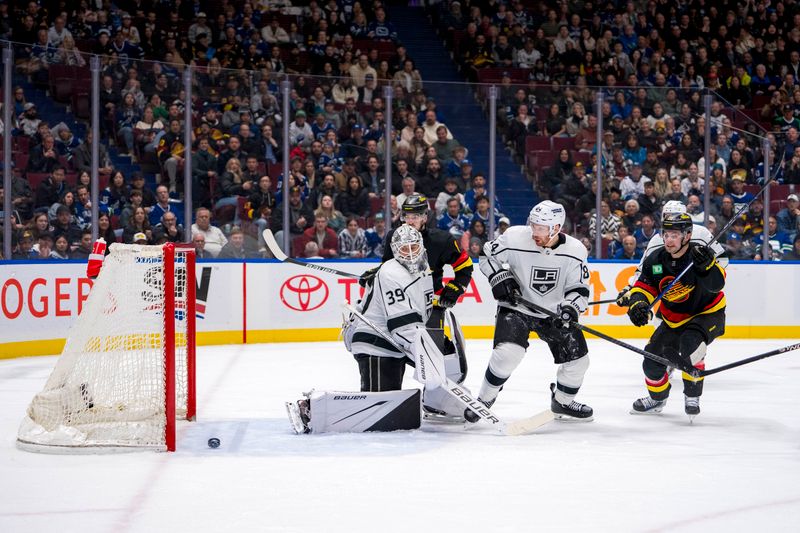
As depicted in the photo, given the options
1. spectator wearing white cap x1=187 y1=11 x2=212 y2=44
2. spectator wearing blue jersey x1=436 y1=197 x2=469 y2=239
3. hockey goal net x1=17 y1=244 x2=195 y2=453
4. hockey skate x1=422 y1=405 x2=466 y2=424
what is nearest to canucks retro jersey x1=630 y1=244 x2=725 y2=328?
hockey skate x1=422 y1=405 x2=466 y2=424

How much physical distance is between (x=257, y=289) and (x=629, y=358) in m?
3.20

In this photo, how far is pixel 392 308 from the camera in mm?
4805

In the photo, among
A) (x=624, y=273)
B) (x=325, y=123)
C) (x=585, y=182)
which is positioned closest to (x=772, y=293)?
(x=624, y=273)

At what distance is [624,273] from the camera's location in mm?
9680

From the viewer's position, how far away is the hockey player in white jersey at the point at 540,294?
524cm

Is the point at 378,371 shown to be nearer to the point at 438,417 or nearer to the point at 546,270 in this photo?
the point at 438,417

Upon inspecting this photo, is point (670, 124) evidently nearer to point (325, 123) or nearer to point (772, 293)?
point (772, 293)

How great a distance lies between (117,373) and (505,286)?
1.90 metres

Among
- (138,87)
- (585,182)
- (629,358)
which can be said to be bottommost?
(629,358)

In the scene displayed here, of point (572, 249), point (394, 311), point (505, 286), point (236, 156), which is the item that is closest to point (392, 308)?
point (394, 311)

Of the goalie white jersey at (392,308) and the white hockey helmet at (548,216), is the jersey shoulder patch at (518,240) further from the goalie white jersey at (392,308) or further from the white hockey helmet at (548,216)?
the goalie white jersey at (392,308)

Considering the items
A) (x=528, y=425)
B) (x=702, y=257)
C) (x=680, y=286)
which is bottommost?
(x=528, y=425)

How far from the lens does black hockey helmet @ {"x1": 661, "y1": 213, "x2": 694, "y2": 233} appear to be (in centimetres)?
538

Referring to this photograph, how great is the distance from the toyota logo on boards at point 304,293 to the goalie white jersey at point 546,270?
416 centimetres
